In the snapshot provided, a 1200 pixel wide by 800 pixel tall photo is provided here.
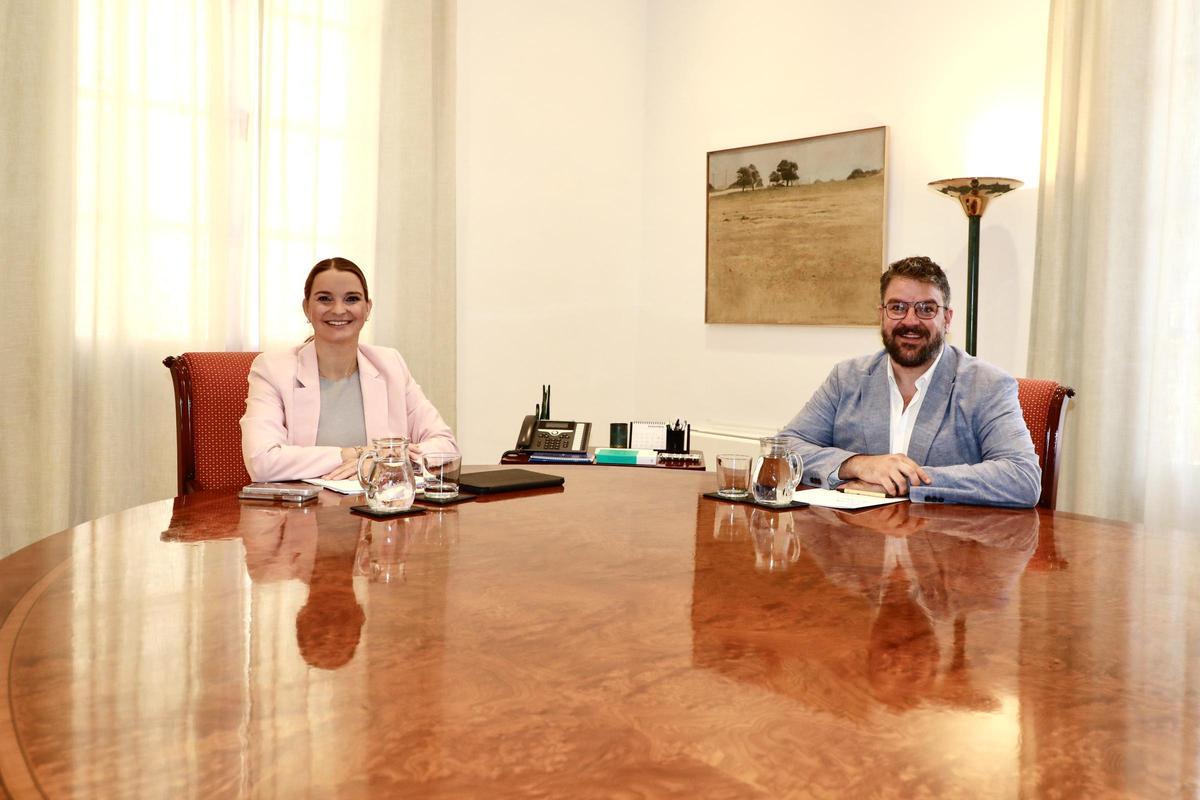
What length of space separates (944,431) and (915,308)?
1.23 ft

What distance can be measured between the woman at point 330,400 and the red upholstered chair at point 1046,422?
64.9 inches

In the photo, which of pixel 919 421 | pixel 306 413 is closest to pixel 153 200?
pixel 306 413

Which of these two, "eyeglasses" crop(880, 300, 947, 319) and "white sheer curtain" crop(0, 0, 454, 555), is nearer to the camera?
"eyeglasses" crop(880, 300, 947, 319)

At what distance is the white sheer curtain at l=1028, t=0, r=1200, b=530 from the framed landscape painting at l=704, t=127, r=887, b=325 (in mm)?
877

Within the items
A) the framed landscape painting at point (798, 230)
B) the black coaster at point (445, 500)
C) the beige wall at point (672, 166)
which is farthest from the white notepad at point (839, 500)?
the framed landscape painting at point (798, 230)

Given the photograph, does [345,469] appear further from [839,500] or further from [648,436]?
[839,500]

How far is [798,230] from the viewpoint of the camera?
4934 millimetres

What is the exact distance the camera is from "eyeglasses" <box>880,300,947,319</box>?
2.75m

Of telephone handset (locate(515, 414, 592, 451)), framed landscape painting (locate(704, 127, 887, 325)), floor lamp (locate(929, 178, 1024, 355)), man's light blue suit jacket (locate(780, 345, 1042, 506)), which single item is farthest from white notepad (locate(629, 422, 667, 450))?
framed landscape painting (locate(704, 127, 887, 325))

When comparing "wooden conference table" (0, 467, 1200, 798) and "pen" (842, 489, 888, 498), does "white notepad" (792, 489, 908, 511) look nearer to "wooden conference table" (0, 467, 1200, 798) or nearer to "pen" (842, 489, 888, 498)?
"pen" (842, 489, 888, 498)

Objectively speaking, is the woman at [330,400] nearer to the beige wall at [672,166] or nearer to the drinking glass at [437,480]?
the drinking glass at [437,480]

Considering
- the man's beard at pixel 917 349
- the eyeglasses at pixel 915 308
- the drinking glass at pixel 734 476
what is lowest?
the drinking glass at pixel 734 476

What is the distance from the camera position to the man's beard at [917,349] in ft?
8.96

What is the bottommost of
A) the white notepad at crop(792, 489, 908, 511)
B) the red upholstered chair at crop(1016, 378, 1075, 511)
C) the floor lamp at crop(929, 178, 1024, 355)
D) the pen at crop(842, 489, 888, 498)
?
the white notepad at crop(792, 489, 908, 511)
